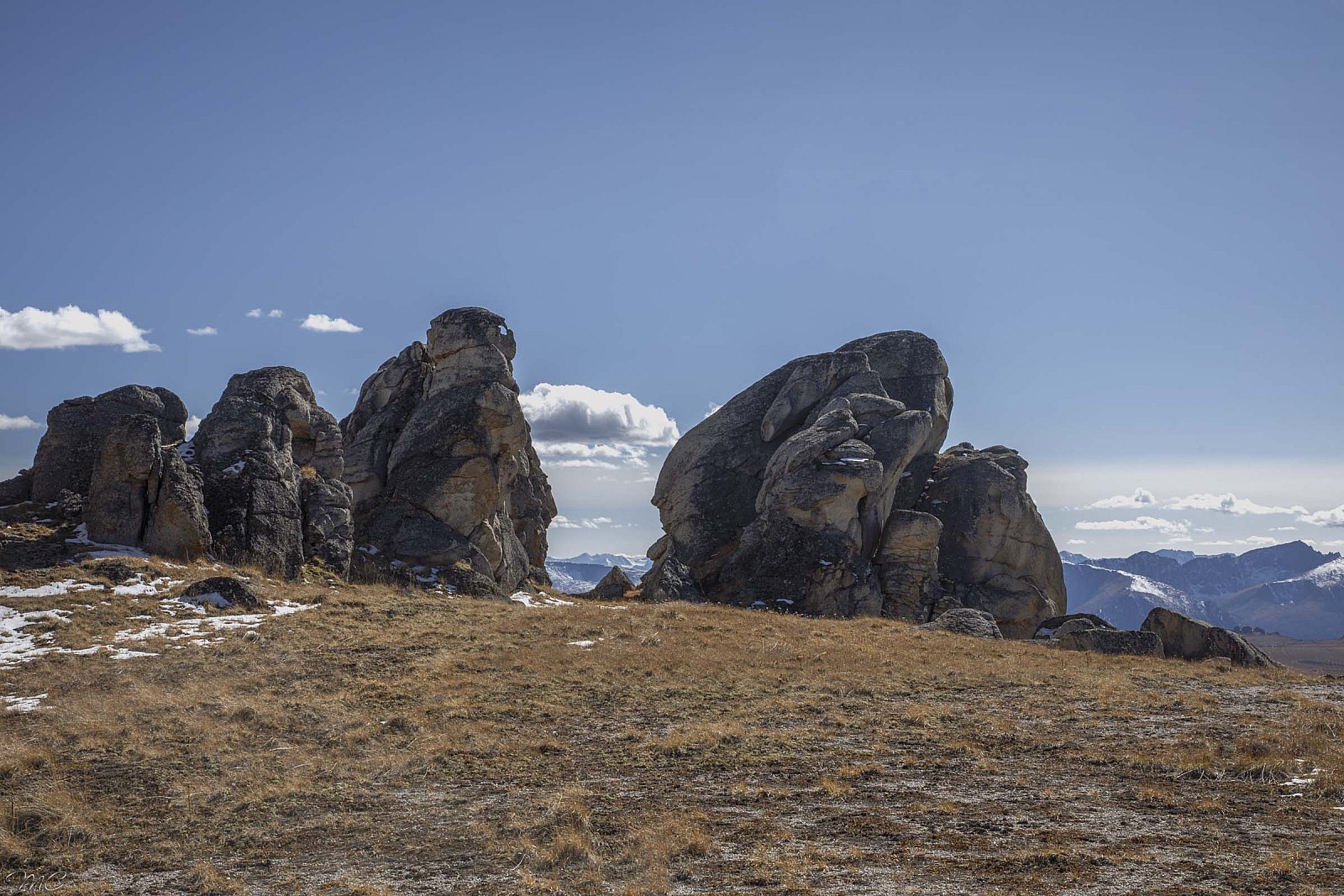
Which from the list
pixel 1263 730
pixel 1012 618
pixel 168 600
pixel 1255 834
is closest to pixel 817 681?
pixel 1263 730

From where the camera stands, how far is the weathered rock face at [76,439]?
3509 centimetres

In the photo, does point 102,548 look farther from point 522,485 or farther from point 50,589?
point 522,485

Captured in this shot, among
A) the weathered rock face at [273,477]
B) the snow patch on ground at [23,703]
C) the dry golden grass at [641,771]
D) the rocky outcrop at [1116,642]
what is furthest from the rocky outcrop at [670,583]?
the snow patch on ground at [23,703]

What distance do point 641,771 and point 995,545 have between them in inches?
1644

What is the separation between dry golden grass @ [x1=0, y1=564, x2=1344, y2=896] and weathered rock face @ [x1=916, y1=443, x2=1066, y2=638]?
24076 mm

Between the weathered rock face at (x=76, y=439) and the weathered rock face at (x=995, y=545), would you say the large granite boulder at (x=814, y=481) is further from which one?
the weathered rock face at (x=76, y=439)

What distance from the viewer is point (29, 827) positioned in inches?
541

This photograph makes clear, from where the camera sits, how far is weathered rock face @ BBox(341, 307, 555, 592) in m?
45.2

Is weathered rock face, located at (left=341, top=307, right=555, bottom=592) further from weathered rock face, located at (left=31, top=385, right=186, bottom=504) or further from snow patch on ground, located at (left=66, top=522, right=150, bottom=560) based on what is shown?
snow patch on ground, located at (left=66, top=522, right=150, bottom=560)

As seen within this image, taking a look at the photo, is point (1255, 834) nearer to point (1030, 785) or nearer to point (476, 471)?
point (1030, 785)

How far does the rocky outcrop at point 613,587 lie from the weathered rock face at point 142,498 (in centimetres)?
2519

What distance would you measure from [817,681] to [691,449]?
37.0 metres

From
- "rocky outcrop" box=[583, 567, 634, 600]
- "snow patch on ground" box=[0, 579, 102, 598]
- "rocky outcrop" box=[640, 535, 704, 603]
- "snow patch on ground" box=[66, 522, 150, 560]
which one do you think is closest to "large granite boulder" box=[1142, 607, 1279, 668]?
"rocky outcrop" box=[640, 535, 704, 603]

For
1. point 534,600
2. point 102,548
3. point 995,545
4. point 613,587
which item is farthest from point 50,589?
point 995,545
